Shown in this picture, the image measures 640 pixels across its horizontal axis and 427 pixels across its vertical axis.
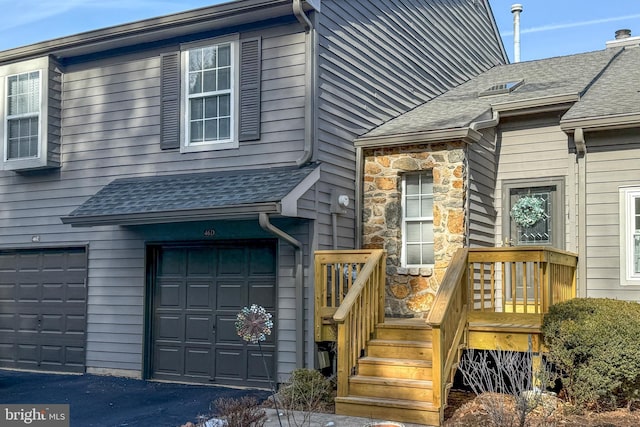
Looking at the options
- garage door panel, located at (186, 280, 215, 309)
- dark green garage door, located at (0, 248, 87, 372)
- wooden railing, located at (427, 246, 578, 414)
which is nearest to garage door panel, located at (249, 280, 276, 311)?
garage door panel, located at (186, 280, 215, 309)

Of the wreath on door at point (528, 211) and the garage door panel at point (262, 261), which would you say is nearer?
the garage door panel at point (262, 261)

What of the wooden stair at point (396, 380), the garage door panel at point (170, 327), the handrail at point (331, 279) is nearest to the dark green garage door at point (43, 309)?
the garage door panel at point (170, 327)

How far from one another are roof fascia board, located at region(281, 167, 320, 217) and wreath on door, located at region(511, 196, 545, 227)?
3.39 metres

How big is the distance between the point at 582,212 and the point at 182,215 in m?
5.09

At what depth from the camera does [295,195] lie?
25.6 feet

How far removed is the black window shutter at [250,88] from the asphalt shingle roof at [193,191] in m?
0.54

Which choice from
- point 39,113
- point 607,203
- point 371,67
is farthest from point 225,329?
point 607,203

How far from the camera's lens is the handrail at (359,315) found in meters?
7.07

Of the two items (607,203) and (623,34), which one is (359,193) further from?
(623,34)

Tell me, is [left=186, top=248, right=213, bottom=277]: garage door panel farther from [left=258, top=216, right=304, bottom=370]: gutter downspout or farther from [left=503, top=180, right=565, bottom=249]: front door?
[left=503, top=180, right=565, bottom=249]: front door

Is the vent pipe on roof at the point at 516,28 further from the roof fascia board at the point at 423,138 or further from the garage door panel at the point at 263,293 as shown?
the garage door panel at the point at 263,293

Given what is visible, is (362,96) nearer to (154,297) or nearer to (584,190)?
(584,190)

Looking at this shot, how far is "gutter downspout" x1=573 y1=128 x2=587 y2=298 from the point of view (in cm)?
866

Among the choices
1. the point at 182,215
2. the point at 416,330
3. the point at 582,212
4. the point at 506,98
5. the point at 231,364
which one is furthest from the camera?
the point at 506,98
